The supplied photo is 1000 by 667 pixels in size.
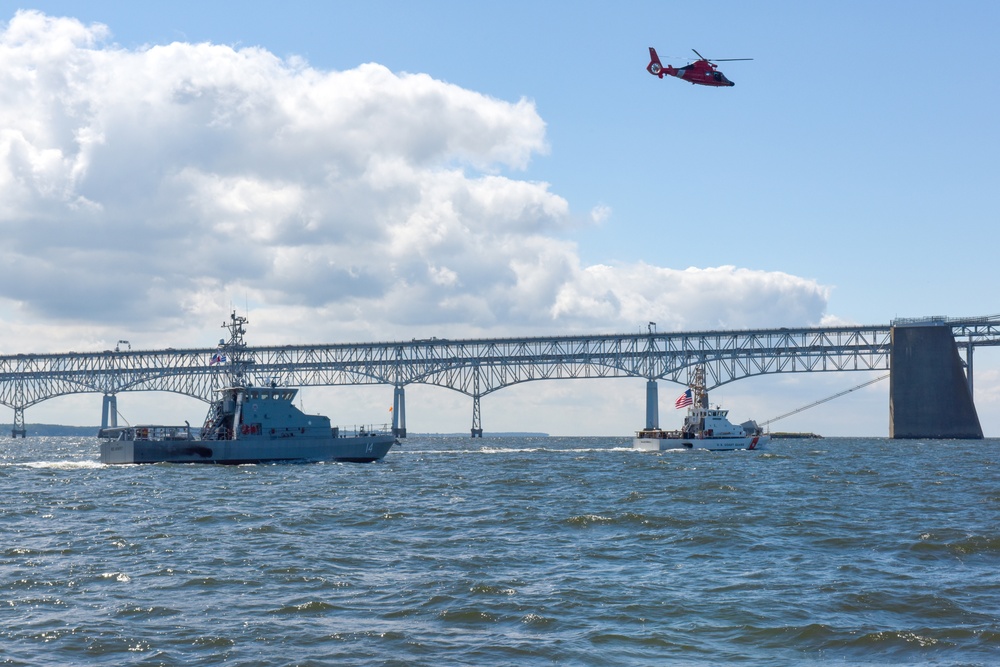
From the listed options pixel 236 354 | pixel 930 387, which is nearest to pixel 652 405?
pixel 930 387

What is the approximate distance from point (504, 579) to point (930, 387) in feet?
400

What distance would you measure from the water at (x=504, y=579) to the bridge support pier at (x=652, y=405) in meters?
109

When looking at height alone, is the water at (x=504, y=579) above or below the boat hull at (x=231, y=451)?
below

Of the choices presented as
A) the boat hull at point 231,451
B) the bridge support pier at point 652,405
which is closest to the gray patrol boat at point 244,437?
the boat hull at point 231,451

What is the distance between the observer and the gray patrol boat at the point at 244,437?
68.6 m

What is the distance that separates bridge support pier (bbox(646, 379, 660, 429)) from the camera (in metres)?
150

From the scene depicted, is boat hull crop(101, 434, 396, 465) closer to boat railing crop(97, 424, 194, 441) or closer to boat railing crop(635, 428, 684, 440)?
boat railing crop(97, 424, 194, 441)

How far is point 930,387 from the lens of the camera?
131 metres

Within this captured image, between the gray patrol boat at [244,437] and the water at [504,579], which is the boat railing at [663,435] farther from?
the water at [504,579]

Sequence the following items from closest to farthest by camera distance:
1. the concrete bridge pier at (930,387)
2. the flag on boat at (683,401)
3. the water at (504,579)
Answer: the water at (504,579)
the flag on boat at (683,401)
the concrete bridge pier at (930,387)

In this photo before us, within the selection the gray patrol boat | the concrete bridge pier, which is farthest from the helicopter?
the concrete bridge pier

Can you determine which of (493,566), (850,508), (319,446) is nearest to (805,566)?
(493,566)

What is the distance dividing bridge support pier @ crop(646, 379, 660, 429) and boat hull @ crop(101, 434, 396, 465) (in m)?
83.0

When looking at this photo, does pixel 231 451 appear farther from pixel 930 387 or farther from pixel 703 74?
pixel 930 387
